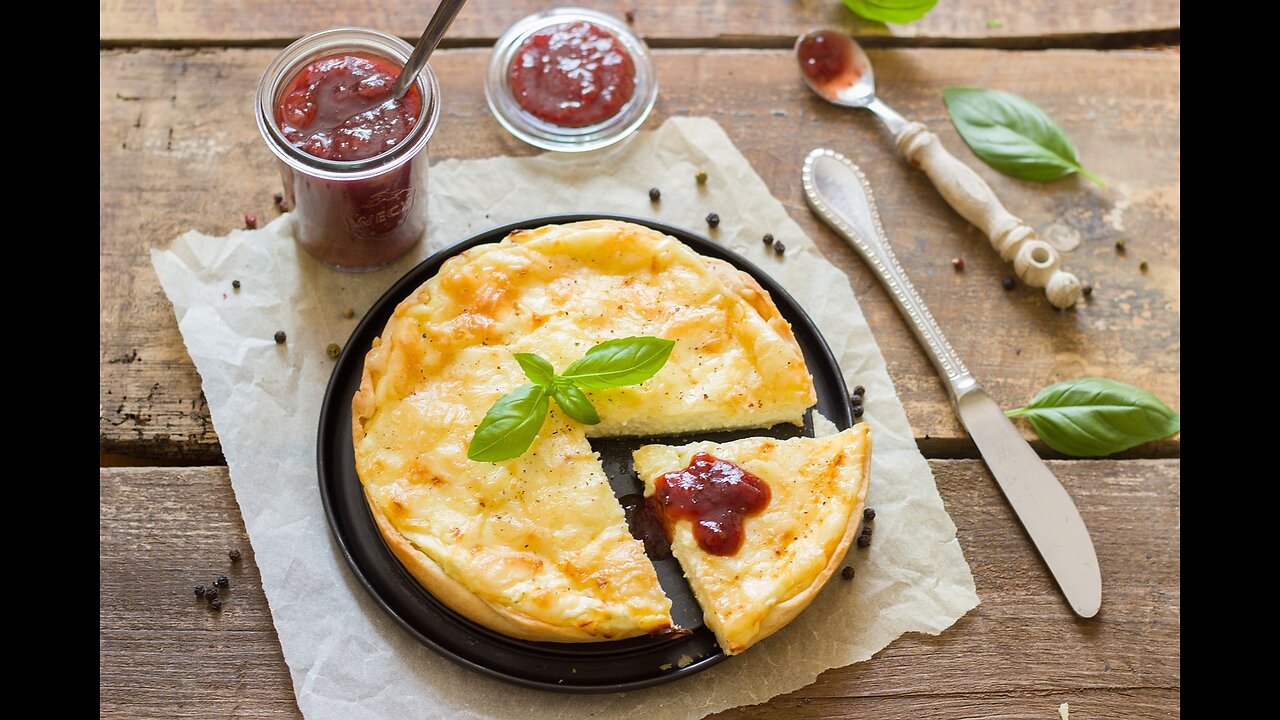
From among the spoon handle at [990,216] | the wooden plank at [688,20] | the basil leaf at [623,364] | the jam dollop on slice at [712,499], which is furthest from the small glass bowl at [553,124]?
the jam dollop on slice at [712,499]

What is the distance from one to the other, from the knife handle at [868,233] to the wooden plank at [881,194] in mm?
75

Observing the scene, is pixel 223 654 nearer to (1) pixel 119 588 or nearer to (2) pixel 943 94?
(1) pixel 119 588

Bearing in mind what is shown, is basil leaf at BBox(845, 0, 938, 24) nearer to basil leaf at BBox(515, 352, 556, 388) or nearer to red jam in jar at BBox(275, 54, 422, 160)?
red jam in jar at BBox(275, 54, 422, 160)

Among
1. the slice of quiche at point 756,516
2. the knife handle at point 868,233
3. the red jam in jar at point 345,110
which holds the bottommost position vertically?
the slice of quiche at point 756,516

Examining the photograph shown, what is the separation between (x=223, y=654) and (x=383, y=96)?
92.5 inches

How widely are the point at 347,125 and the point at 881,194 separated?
8.54 ft

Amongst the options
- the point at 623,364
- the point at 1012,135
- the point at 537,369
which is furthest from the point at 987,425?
the point at 537,369

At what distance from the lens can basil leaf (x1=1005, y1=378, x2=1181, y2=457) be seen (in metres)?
5.00

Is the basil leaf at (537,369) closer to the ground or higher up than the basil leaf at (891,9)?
closer to the ground

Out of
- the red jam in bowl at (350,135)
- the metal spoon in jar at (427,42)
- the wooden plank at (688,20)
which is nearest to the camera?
the metal spoon in jar at (427,42)

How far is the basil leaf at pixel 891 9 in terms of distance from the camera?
5570 millimetres

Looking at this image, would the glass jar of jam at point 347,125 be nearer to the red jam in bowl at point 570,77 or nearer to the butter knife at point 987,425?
the red jam in bowl at point 570,77

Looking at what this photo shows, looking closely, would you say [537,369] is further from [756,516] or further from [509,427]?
[756,516]

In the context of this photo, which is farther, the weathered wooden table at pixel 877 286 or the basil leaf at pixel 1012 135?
the basil leaf at pixel 1012 135
